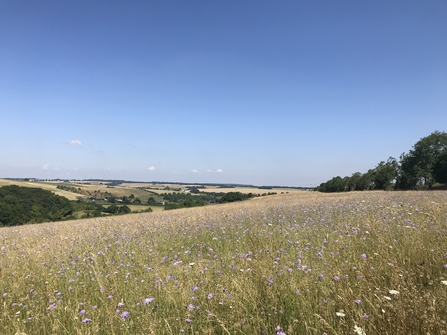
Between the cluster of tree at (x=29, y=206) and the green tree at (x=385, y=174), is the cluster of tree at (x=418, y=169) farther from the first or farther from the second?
the cluster of tree at (x=29, y=206)

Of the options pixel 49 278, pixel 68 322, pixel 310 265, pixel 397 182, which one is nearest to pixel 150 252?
pixel 49 278

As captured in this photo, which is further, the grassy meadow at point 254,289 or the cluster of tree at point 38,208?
the cluster of tree at point 38,208

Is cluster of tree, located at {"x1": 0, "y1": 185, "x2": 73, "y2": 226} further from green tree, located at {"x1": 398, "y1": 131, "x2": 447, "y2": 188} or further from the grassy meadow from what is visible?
green tree, located at {"x1": 398, "y1": 131, "x2": 447, "y2": 188}

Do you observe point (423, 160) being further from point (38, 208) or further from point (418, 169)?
point (38, 208)

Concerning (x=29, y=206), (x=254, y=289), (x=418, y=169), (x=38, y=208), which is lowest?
(x=29, y=206)

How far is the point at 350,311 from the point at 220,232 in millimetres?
4262

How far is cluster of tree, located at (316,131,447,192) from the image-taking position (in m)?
A: 46.8

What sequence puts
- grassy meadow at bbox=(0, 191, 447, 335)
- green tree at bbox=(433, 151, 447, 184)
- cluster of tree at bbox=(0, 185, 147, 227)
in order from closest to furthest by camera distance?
grassy meadow at bbox=(0, 191, 447, 335)
green tree at bbox=(433, 151, 447, 184)
cluster of tree at bbox=(0, 185, 147, 227)

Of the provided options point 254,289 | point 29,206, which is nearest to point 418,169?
point 254,289

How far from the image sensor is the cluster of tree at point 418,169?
46.8 meters

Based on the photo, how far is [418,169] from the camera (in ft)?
157

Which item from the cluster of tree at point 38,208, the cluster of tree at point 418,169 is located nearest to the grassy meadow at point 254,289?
the cluster of tree at point 38,208

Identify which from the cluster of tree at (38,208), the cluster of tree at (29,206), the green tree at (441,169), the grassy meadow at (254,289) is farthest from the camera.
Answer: the cluster of tree at (29,206)

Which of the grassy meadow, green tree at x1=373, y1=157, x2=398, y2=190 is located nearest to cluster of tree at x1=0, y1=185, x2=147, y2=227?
the grassy meadow
